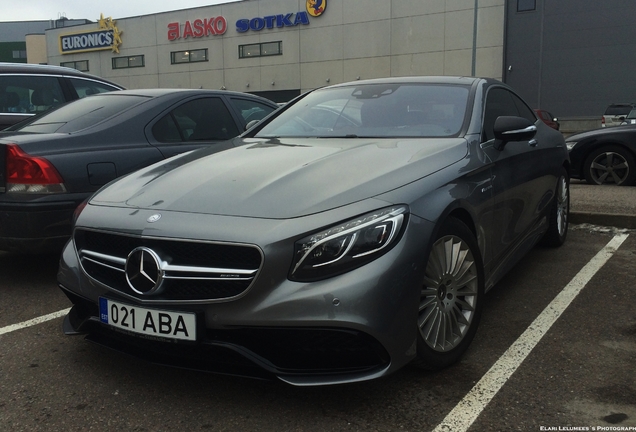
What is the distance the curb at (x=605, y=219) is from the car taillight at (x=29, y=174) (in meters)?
4.94

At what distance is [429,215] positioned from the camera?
2.56m

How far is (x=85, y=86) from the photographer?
6.73m

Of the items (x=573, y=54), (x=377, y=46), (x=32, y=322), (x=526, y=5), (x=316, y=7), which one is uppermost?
(x=316, y=7)

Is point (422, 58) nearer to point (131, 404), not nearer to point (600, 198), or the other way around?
point (600, 198)

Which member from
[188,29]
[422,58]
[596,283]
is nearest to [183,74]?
[188,29]

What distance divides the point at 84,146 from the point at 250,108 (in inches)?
77.6

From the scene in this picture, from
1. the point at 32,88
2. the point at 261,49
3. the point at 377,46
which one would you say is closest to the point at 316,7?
the point at 377,46

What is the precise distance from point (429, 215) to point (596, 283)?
220cm

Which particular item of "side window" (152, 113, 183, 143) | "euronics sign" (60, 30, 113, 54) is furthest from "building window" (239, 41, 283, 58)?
"side window" (152, 113, 183, 143)

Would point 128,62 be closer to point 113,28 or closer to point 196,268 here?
point 113,28

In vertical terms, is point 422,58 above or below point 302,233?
above

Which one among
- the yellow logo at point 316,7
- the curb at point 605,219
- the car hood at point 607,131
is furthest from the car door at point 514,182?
the yellow logo at point 316,7

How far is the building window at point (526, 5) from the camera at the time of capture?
96.2ft

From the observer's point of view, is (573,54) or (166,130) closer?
(166,130)
